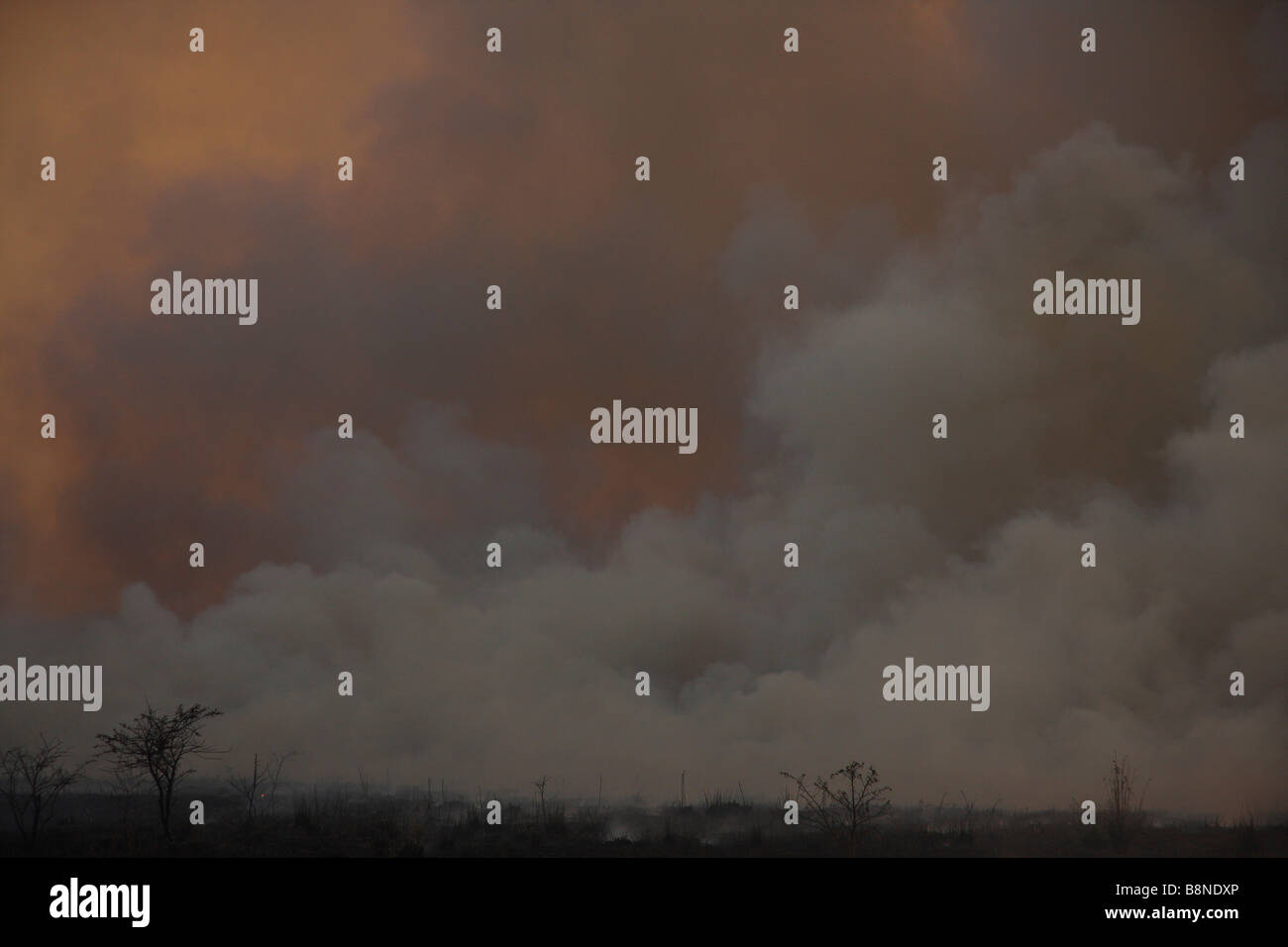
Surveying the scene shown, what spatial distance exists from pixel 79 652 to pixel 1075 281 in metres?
7.98

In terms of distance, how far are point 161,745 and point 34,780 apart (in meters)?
0.97

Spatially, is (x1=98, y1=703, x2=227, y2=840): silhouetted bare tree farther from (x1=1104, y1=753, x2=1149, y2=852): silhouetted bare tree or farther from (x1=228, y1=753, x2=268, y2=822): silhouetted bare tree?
(x1=1104, y1=753, x2=1149, y2=852): silhouetted bare tree

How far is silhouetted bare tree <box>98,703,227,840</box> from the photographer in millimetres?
9305

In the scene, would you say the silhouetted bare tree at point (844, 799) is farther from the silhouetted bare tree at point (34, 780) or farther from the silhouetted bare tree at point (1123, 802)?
the silhouetted bare tree at point (34, 780)

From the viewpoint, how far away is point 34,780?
936cm

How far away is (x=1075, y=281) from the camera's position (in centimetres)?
966

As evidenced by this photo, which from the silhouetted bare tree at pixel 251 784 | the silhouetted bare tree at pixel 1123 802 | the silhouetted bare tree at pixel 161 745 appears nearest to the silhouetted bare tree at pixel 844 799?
the silhouetted bare tree at pixel 1123 802

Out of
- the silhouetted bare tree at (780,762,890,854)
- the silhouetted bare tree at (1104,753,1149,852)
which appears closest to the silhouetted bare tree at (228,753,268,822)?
the silhouetted bare tree at (780,762,890,854)

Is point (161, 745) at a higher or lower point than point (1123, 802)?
higher

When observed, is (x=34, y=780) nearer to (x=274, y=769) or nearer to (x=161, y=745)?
(x=161, y=745)

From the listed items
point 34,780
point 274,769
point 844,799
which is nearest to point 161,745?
point 274,769
